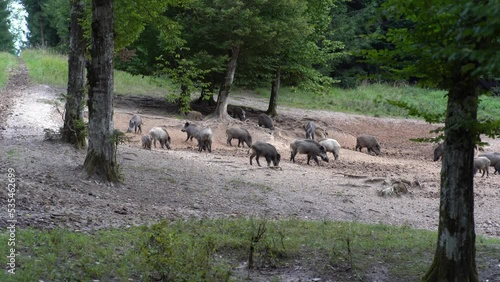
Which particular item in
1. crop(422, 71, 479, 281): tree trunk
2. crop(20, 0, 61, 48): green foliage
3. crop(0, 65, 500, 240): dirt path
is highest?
crop(20, 0, 61, 48): green foliage

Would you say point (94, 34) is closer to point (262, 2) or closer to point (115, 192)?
point (115, 192)

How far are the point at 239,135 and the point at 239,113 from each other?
620 centimetres

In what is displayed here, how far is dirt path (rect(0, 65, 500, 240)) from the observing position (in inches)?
414

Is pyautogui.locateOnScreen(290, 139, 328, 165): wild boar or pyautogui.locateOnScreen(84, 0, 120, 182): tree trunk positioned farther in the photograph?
pyautogui.locateOnScreen(290, 139, 328, 165): wild boar

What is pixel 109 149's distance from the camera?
1200 centimetres

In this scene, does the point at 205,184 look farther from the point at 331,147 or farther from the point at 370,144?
the point at 370,144

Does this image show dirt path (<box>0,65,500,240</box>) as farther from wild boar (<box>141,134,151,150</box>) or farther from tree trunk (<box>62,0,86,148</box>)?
tree trunk (<box>62,0,86,148</box>)

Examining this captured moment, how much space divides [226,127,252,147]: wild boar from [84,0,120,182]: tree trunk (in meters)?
13.0

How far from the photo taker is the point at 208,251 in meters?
7.40

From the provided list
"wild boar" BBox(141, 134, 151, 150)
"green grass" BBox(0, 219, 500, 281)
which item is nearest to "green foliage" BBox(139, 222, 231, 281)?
"green grass" BBox(0, 219, 500, 281)

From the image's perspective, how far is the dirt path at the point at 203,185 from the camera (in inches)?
414

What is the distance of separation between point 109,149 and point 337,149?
45.0 ft

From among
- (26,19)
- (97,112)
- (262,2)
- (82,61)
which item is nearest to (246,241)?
(97,112)

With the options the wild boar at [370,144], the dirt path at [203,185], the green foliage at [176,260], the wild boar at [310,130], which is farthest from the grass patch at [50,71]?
the green foliage at [176,260]
